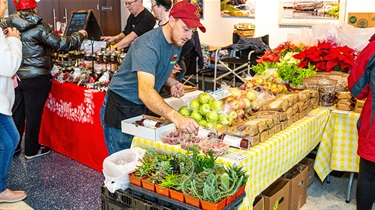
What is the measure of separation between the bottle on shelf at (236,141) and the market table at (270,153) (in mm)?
28

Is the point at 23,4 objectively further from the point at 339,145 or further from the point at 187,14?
the point at 339,145

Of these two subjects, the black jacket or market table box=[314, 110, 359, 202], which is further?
the black jacket

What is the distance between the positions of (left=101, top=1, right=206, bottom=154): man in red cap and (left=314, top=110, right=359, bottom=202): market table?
138 centimetres

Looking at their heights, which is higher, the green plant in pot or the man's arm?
the man's arm

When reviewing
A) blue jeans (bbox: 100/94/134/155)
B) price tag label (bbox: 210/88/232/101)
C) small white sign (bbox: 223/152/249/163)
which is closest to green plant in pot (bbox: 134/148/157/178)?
small white sign (bbox: 223/152/249/163)

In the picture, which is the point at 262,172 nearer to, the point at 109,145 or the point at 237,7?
the point at 109,145

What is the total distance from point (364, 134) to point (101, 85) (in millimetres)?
2308

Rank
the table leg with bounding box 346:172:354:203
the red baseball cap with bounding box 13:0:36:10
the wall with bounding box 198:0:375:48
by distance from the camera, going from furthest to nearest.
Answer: the wall with bounding box 198:0:375:48 < the red baseball cap with bounding box 13:0:36:10 < the table leg with bounding box 346:172:354:203

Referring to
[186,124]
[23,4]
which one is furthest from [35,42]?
[186,124]

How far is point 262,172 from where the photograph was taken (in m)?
2.32

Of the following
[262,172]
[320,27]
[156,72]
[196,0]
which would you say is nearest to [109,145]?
[156,72]

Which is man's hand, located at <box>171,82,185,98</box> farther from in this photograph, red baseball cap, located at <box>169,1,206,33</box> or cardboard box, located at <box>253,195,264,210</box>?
cardboard box, located at <box>253,195,264,210</box>

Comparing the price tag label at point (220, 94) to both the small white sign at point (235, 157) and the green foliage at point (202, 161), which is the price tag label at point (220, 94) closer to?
the small white sign at point (235, 157)

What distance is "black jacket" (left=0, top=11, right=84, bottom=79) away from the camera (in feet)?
12.4
